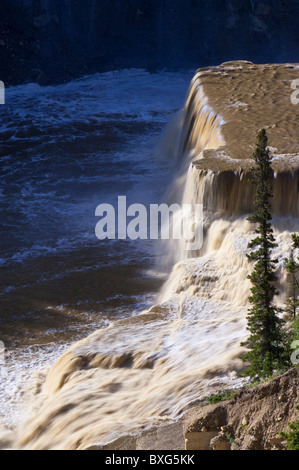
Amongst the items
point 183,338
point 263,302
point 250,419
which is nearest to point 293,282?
point 263,302

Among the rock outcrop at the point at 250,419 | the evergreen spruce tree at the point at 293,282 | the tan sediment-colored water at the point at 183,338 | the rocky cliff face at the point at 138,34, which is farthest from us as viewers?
the rocky cliff face at the point at 138,34

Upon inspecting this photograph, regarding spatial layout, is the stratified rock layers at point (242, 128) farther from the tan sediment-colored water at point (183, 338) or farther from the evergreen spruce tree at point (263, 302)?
the evergreen spruce tree at point (263, 302)

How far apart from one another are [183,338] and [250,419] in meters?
3.54

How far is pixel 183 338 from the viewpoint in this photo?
9.96 metres

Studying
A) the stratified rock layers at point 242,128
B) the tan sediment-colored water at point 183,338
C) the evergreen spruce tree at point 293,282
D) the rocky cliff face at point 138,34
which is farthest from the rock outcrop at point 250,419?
the rocky cliff face at point 138,34

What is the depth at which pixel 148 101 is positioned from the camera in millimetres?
28281

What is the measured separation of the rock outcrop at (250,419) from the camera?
247 inches

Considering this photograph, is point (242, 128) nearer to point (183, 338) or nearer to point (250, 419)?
point (183, 338)

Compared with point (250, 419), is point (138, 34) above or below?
above

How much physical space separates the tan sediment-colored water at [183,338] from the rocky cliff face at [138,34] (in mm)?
17697

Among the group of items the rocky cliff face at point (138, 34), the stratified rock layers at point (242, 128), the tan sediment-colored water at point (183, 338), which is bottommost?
the tan sediment-colored water at point (183, 338)
